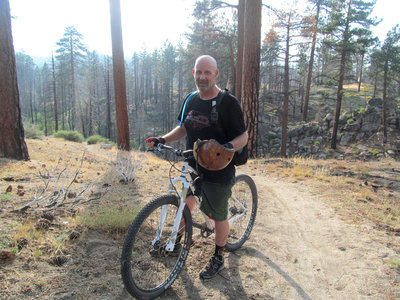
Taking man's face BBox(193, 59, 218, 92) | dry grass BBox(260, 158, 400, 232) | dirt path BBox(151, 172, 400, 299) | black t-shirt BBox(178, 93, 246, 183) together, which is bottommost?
dry grass BBox(260, 158, 400, 232)

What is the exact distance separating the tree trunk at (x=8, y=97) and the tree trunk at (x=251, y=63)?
23.7ft

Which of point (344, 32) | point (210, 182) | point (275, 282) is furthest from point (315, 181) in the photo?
point (344, 32)

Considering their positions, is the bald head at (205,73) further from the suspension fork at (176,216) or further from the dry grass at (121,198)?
the dry grass at (121,198)

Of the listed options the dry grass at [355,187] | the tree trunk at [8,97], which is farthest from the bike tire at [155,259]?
the tree trunk at [8,97]

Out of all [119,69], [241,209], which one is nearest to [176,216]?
[241,209]

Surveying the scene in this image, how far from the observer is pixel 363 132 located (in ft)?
85.4

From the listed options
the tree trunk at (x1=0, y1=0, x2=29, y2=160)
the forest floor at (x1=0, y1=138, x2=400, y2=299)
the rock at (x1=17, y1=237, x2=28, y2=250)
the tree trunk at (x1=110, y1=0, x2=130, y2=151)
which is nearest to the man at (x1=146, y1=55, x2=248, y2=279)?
the forest floor at (x1=0, y1=138, x2=400, y2=299)

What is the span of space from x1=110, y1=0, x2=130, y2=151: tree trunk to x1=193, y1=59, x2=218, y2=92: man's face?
406 inches

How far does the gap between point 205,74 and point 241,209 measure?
1.89m

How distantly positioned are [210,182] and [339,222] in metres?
2.75

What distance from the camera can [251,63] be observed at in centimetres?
963

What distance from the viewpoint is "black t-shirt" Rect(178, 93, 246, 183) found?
2393mm

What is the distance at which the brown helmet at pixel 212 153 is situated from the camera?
84.3 inches

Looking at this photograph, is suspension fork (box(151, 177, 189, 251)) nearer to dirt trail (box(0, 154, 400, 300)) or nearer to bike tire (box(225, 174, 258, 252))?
dirt trail (box(0, 154, 400, 300))
